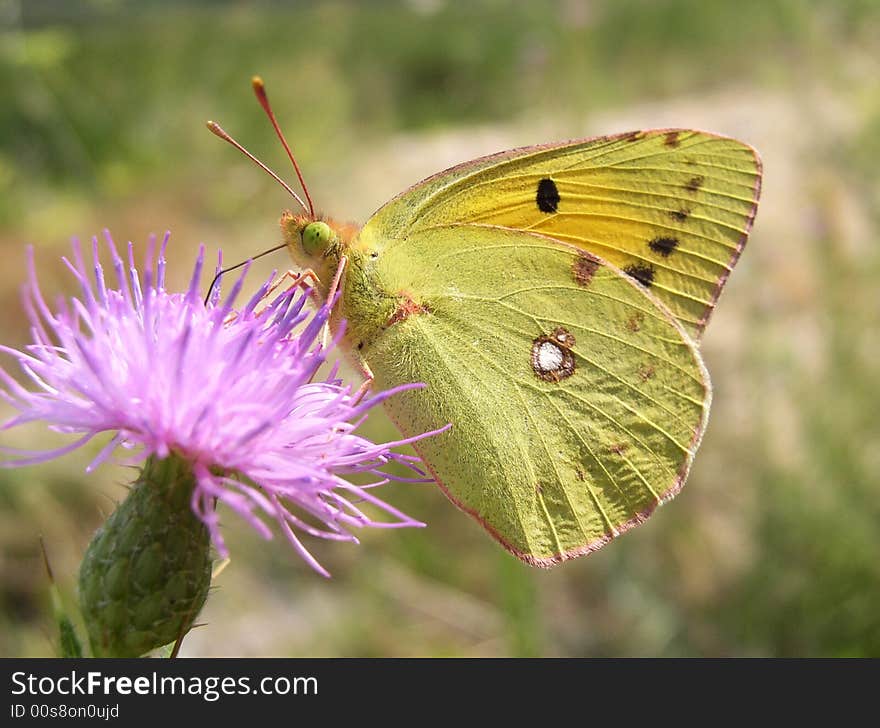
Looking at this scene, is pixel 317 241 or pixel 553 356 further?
pixel 553 356

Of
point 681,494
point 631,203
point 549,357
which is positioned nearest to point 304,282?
point 549,357

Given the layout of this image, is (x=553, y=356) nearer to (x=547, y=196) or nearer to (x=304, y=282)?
(x=547, y=196)

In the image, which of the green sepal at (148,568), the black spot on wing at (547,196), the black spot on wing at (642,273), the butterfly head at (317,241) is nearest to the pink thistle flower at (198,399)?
the green sepal at (148,568)

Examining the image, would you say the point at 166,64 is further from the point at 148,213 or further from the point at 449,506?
the point at 449,506

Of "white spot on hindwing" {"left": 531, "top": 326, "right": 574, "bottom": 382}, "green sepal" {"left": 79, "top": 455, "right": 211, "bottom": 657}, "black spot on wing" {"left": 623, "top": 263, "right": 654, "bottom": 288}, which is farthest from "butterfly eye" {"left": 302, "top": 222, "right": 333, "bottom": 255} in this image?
"black spot on wing" {"left": 623, "top": 263, "right": 654, "bottom": 288}

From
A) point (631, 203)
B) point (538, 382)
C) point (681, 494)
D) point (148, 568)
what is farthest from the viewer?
point (681, 494)

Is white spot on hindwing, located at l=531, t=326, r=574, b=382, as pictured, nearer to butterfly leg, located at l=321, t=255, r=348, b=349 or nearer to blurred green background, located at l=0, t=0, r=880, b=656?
butterfly leg, located at l=321, t=255, r=348, b=349

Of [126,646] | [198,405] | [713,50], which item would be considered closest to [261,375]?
[198,405]
